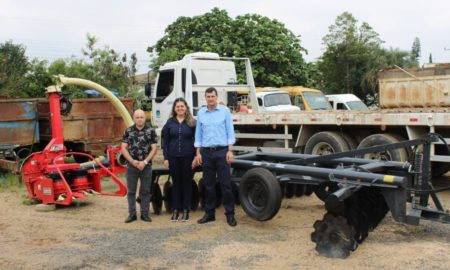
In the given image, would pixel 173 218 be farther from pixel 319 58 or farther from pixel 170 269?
pixel 319 58

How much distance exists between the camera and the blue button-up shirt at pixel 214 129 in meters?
6.65

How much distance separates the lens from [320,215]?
7309mm

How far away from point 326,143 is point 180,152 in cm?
424

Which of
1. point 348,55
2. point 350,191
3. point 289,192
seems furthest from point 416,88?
point 348,55

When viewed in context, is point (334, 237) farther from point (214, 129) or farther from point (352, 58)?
point (352, 58)

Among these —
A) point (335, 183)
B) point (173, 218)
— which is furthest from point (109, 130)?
point (335, 183)

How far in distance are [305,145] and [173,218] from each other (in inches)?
180

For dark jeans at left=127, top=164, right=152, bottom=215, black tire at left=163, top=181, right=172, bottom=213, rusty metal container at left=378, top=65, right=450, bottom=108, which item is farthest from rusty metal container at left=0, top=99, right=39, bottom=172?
rusty metal container at left=378, top=65, right=450, bottom=108

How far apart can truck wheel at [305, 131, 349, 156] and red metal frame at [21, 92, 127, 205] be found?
4039 mm

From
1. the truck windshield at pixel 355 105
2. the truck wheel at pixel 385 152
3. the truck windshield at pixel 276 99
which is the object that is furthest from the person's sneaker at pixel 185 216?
the truck windshield at pixel 355 105

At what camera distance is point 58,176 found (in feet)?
26.5

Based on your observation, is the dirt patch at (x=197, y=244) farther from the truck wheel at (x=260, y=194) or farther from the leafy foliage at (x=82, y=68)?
the leafy foliage at (x=82, y=68)

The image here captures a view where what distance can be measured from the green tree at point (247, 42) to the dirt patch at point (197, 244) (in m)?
22.3

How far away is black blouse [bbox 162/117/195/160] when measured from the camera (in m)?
6.95
